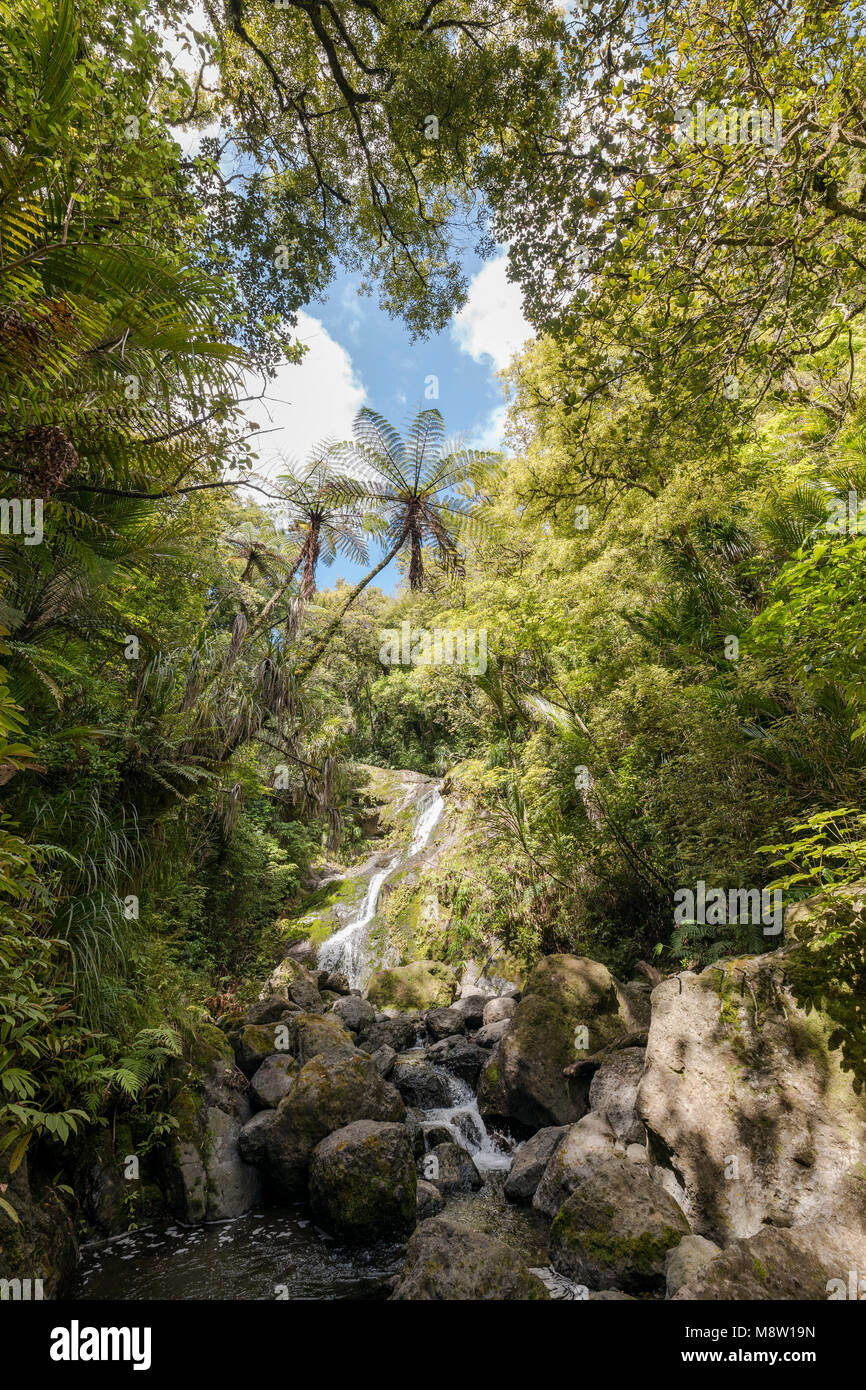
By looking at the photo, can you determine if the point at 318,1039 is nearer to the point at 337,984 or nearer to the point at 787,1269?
the point at 787,1269

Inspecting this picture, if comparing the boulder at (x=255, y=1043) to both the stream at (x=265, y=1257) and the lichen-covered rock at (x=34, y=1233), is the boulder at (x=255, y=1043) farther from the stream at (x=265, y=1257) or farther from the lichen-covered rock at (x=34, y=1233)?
the lichen-covered rock at (x=34, y=1233)

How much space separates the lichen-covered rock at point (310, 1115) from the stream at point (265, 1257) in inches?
14.7

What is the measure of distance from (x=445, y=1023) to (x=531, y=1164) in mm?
4090

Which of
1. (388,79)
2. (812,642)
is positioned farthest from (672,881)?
(388,79)

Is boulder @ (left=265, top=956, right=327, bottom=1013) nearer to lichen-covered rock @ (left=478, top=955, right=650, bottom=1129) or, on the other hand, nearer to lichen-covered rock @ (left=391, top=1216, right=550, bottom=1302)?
lichen-covered rock @ (left=478, top=955, right=650, bottom=1129)

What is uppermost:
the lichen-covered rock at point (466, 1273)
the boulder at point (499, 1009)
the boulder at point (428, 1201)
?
the lichen-covered rock at point (466, 1273)

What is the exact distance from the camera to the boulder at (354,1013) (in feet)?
31.8

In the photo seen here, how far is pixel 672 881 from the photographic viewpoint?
7551 millimetres

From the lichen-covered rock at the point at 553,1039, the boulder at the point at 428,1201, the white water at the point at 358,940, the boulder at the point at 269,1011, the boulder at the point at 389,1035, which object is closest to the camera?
the boulder at the point at 428,1201

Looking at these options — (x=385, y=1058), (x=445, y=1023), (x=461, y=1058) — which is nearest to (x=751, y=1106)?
(x=461, y=1058)

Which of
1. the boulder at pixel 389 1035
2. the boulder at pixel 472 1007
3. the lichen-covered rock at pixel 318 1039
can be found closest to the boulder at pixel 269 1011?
the lichen-covered rock at pixel 318 1039

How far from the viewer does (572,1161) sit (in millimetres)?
5020

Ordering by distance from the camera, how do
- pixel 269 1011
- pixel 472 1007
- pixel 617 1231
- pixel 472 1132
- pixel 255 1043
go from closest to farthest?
1. pixel 617 1231
2. pixel 472 1132
3. pixel 255 1043
4. pixel 269 1011
5. pixel 472 1007

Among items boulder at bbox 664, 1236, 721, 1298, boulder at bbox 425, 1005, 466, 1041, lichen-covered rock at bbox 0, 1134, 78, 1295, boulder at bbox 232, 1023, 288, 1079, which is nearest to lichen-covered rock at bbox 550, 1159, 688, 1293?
boulder at bbox 664, 1236, 721, 1298
